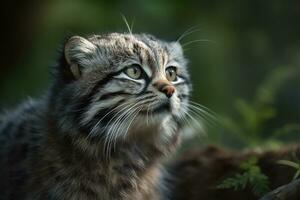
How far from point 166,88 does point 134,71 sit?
1.33 ft

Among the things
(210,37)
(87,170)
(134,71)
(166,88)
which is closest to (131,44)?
(134,71)

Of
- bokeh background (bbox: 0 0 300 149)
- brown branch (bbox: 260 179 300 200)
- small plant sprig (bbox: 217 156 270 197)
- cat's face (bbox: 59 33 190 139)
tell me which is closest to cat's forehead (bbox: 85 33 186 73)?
cat's face (bbox: 59 33 190 139)

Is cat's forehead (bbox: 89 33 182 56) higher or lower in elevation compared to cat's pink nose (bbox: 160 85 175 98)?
higher

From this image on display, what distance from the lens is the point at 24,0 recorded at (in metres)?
11.6

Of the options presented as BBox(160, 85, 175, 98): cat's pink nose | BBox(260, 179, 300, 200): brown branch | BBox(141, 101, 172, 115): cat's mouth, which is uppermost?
BBox(160, 85, 175, 98): cat's pink nose

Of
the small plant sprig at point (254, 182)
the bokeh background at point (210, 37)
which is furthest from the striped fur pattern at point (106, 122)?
the bokeh background at point (210, 37)

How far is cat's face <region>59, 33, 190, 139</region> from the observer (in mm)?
6500

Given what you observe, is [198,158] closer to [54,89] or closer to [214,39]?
[54,89]

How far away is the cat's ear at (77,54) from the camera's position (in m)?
6.82

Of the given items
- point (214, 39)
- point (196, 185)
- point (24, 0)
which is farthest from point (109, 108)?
point (214, 39)

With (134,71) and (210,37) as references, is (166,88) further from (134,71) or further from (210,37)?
(210,37)

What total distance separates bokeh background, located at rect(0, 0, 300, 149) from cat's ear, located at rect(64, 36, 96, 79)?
14.0ft

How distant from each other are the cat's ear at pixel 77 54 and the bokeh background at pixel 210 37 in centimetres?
426

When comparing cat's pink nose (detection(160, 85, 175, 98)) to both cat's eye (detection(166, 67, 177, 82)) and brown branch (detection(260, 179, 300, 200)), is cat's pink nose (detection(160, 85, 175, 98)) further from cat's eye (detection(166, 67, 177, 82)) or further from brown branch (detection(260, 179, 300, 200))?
brown branch (detection(260, 179, 300, 200))
